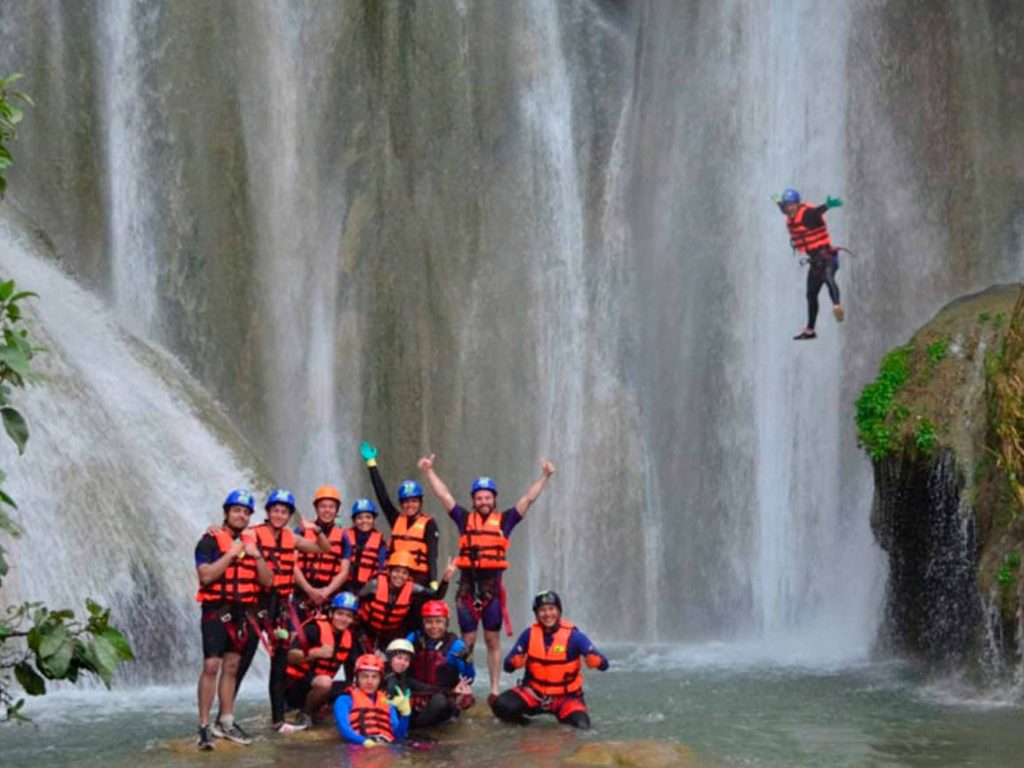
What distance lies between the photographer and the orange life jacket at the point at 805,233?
20094mm

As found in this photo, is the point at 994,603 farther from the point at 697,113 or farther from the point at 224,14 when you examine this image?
the point at 224,14

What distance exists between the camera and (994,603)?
1565 centimetres

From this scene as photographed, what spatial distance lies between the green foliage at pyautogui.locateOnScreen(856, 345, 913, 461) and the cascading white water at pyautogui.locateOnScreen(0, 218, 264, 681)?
21.8 ft

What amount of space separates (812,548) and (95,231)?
1014 cm

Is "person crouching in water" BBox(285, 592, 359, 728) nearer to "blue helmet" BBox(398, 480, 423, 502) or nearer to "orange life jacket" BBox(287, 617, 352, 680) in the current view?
"orange life jacket" BBox(287, 617, 352, 680)

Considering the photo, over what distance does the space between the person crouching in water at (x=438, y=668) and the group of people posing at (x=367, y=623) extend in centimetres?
1

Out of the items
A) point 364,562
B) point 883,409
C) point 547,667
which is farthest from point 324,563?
point 883,409

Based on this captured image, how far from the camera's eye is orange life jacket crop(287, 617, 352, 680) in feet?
41.3

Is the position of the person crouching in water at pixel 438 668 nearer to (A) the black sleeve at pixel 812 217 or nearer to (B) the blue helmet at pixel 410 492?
(B) the blue helmet at pixel 410 492

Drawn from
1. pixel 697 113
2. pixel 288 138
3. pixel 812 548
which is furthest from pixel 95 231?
pixel 812 548

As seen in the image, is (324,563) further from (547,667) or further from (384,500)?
(547,667)

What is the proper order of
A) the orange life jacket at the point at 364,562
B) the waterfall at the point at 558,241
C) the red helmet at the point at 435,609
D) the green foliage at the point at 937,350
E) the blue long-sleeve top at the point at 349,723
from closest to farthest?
the blue long-sleeve top at the point at 349,723, the red helmet at the point at 435,609, the orange life jacket at the point at 364,562, the green foliage at the point at 937,350, the waterfall at the point at 558,241

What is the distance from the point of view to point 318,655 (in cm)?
1255

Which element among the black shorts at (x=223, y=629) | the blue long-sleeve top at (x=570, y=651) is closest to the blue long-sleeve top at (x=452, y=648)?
the blue long-sleeve top at (x=570, y=651)
